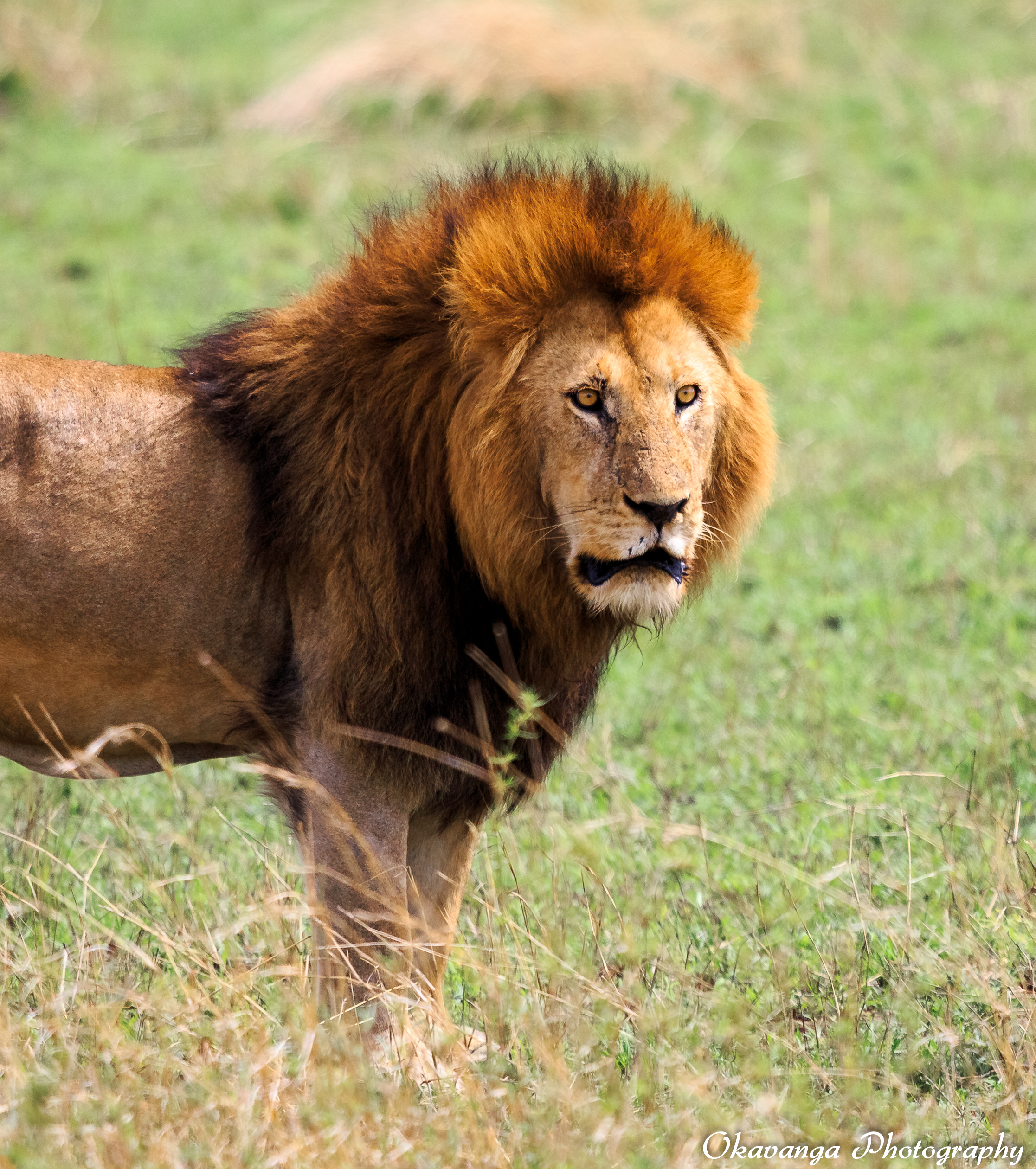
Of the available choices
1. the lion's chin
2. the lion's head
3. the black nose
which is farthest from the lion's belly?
the black nose

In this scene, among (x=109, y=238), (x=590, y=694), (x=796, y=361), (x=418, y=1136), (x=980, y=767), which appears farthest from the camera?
(x=109, y=238)

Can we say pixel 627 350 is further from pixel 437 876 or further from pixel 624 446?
pixel 437 876

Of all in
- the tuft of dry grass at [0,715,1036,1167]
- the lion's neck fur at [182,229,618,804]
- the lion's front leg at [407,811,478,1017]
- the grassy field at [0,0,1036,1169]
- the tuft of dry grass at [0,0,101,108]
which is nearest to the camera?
the tuft of dry grass at [0,715,1036,1167]

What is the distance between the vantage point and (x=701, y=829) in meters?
3.04

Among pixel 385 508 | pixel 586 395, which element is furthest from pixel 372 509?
pixel 586 395

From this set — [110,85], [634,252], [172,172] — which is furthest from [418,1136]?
[110,85]

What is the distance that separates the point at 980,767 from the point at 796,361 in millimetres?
5018

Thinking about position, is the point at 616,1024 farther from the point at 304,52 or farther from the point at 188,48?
the point at 188,48

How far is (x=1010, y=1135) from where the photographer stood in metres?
3.02

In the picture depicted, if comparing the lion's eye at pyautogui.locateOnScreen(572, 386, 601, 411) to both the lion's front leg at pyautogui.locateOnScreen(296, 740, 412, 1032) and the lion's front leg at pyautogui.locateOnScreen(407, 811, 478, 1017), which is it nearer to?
the lion's front leg at pyautogui.locateOnScreen(296, 740, 412, 1032)

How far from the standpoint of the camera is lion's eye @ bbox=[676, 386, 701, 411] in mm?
3150

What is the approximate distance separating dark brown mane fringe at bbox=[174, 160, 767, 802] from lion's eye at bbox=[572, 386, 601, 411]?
0.16 metres

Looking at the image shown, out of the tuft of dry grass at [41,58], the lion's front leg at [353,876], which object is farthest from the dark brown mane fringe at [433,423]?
the tuft of dry grass at [41,58]

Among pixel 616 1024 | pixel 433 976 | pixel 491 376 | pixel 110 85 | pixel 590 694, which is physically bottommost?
pixel 433 976
